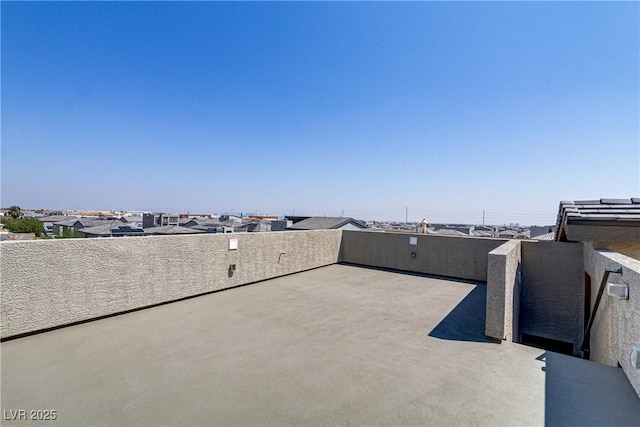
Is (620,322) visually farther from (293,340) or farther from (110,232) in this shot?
(110,232)

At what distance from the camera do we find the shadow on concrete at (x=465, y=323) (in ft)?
12.5

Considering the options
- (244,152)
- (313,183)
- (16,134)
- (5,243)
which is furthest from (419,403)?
(313,183)

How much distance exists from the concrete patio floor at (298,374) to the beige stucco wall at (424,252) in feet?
10.9

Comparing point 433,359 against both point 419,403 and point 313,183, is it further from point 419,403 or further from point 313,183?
point 313,183

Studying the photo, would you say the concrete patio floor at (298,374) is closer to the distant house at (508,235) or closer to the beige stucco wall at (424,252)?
the beige stucco wall at (424,252)

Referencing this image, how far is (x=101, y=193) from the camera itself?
24641mm

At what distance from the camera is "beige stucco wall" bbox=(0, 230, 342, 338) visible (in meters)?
3.43

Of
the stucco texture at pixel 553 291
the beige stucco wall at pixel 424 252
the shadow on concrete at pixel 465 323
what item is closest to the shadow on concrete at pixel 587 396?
the shadow on concrete at pixel 465 323

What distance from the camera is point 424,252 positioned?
8.06 metres

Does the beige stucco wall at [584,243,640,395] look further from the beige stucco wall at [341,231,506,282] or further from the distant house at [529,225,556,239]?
the distant house at [529,225,556,239]

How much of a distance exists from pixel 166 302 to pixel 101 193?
26161 millimetres

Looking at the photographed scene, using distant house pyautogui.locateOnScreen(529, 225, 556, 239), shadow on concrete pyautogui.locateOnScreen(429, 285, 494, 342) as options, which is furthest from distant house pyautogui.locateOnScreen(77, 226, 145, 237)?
distant house pyautogui.locateOnScreen(529, 225, 556, 239)

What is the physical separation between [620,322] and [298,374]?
326cm

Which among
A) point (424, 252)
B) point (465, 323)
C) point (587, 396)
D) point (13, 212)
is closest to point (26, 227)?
point (13, 212)
